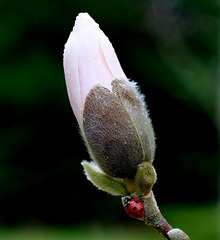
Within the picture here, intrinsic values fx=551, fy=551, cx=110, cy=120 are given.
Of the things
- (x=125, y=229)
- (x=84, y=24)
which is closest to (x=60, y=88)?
(x=125, y=229)

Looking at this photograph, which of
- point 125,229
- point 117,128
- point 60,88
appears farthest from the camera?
point 60,88

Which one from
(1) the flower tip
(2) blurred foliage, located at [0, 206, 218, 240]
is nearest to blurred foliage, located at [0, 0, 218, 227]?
(2) blurred foliage, located at [0, 206, 218, 240]

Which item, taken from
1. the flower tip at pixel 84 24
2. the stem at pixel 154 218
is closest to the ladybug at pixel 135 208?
the stem at pixel 154 218

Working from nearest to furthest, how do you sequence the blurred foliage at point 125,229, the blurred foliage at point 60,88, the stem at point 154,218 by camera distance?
the stem at point 154,218 → the blurred foliage at point 125,229 → the blurred foliage at point 60,88

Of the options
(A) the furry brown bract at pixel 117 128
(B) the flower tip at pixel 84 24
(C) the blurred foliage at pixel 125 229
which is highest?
(B) the flower tip at pixel 84 24

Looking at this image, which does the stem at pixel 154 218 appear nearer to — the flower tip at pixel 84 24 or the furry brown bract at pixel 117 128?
the furry brown bract at pixel 117 128

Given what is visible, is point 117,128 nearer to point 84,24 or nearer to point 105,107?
point 105,107

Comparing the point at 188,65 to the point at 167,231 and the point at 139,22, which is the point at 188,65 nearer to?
the point at 139,22
